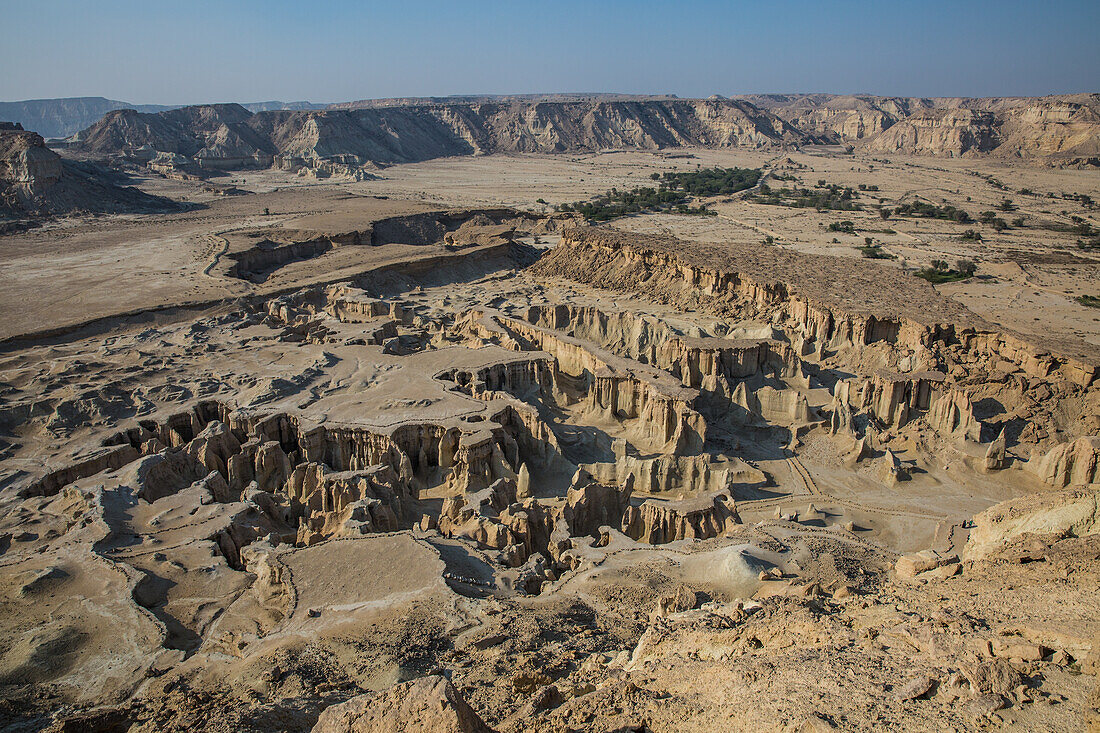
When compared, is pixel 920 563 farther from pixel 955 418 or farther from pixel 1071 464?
pixel 955 418

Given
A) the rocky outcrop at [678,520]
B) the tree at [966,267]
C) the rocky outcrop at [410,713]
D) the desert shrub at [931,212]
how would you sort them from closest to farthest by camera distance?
the rocky outcrop at [410,713], the rocky outcrop at [678,520], the tree at [966,267], the desert shrub at [931,212]

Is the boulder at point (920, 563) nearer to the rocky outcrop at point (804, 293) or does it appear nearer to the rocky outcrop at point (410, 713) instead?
the rocky outcrop at point (410, 713)

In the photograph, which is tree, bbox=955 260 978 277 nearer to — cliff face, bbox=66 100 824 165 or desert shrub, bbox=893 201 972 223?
desert shrub, bbox=893 201 972 223

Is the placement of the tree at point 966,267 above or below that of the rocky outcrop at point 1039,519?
below

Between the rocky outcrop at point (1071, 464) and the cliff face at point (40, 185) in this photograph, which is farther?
the cliff face at point (40, 185)

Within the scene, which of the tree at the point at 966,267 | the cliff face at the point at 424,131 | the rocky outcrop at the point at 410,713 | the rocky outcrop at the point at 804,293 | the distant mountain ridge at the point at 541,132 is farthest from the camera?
the cliff face at the point at 424,131

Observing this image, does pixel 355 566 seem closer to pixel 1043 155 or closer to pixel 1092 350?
pixel 1092 350

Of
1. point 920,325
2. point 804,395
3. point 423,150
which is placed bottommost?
point 804,395

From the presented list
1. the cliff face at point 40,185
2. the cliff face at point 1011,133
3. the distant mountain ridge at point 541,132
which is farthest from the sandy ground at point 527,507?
the cliff face at point 1011,133

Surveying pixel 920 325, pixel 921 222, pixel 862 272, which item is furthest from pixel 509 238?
pixel 921 222

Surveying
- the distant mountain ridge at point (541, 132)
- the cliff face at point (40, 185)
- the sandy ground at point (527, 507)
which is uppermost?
the distant mountain ridge at point (541, 132)
